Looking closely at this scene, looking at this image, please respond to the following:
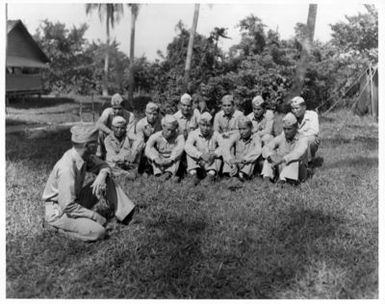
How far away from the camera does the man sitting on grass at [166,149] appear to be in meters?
7.33

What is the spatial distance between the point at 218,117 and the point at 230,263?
15.1ft

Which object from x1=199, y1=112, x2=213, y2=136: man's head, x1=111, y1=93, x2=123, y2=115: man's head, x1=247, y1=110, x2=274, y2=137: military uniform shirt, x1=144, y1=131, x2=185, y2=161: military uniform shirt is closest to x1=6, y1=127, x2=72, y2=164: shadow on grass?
x1=111, y1=93, x2=123, y2=115: man's head

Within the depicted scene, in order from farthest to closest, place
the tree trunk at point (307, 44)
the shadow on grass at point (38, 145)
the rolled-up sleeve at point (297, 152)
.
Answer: the tree trunk at point (307, 44), the shadow on grass at point (38, 145), the rolled-up sleeve at point (297, 152)

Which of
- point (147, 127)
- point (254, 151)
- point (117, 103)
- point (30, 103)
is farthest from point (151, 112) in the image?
point (30, 103)

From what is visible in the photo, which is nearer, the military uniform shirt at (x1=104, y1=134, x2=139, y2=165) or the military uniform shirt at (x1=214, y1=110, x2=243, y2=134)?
the military uniform shirt at (x1=104, y1=134, x2=139, y2=165)

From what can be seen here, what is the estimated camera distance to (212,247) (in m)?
4.74

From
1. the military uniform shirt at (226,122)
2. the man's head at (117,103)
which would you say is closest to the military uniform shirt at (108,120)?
the man's head at (117,103)

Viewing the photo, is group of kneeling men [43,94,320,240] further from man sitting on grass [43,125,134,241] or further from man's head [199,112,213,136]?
man sitting on grass [43,125,134,241]

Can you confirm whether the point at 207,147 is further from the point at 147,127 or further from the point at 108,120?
the point at 108,120

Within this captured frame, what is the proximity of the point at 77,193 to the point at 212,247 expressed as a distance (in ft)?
5.99

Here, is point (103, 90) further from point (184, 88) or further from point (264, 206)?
point (264, 206)

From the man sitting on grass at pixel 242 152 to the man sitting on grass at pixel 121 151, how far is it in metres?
1.68

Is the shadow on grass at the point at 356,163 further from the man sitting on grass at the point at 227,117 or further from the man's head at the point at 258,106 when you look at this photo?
the man sitting on grass at the point at 227,117

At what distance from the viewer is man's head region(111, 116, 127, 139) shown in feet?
25.2
